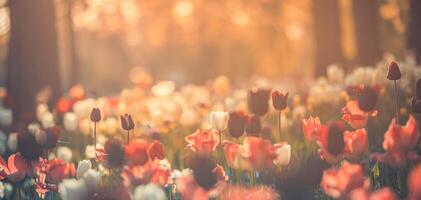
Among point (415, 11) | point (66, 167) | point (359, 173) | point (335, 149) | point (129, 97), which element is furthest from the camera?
point (415, 11)

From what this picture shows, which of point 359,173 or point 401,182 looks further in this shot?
point 401,182

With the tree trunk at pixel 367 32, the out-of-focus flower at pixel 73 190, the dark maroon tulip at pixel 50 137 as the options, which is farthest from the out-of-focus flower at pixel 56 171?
the tree trunk at pixel 367 32

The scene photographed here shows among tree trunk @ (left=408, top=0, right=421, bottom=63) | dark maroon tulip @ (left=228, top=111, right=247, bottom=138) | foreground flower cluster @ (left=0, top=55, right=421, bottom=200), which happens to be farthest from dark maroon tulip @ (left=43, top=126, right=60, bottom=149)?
tree trunk @ (left=408, top=0, right=421, bottom=63)

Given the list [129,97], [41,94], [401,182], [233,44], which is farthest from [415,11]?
[233,44]

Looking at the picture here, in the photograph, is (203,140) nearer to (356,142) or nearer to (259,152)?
(259,152)

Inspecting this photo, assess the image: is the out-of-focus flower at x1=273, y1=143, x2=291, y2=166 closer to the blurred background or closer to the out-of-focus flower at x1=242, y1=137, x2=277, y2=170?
the out-of-focus flower at x1=242, y1=137, x2=277, y2=170

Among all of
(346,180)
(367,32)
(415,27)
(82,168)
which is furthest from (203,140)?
A: (367,32)

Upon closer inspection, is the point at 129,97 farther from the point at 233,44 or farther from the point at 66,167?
the point at 233,44
